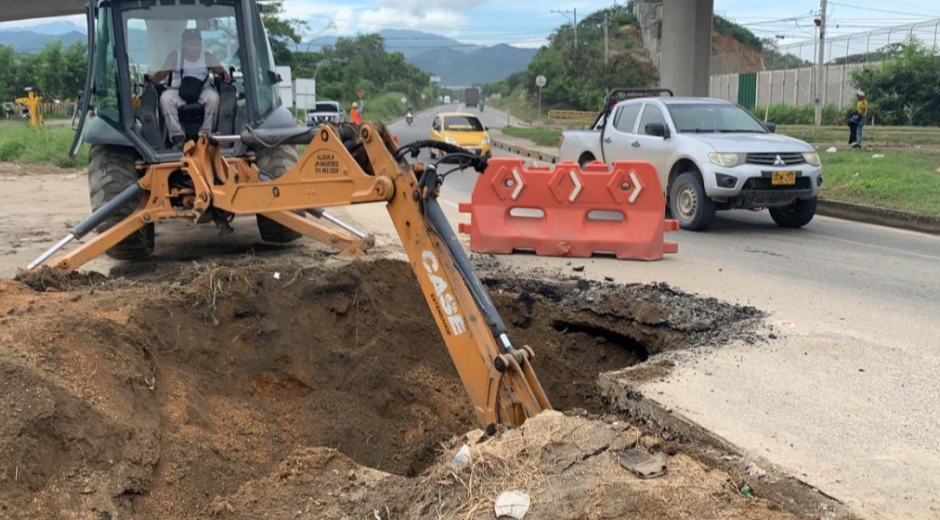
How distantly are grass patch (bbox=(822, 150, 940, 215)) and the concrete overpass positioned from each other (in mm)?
7809

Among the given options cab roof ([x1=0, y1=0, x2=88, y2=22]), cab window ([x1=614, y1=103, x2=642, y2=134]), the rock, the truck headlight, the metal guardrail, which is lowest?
the rock

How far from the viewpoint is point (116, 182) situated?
891cm

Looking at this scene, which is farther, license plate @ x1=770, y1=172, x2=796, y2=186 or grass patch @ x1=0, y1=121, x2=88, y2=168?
grass patch @ x1=0, y1=121, x2=88, y2=168

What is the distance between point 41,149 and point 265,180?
21.5m

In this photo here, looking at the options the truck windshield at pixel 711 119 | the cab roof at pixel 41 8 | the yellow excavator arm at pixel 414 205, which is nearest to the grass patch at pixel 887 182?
the truck windshield at pixel 711 119

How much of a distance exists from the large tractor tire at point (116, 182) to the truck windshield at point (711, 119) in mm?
7730

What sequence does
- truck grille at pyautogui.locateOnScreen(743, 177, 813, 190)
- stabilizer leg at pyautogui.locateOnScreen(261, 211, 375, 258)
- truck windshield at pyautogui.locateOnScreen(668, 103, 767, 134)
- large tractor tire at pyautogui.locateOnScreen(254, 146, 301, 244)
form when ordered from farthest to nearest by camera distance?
truck windshield at pyautogui.locateOnScreen(668, 103, 767, 134), truck grille at pyautogui.locateOnScreen(743, 177, 813, 190), large tractor tire at pyautogui.locateOnScreen(254, 146, 301, 244), stabilizer leg at pyautogui.locateOnScreen(261, 211, 375, 258)

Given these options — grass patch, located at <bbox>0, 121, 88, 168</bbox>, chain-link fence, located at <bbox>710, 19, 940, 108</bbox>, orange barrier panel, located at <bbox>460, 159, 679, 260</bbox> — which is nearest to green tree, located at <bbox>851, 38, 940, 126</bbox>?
chain-link fence, located at <bbox>710, 19, 940, 108</bbox>

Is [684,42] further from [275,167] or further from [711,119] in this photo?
[275,167]

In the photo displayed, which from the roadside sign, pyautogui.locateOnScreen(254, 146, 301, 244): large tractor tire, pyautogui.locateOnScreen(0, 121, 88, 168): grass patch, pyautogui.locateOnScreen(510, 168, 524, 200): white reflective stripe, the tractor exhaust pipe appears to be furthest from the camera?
the roadside sign

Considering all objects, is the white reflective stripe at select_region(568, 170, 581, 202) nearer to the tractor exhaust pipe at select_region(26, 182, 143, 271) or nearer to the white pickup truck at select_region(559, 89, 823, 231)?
the white pickup truck at select_region(559, 89, 823, 231)

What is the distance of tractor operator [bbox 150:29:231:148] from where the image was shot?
29.3 ft

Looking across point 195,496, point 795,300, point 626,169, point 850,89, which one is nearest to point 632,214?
point 626,169

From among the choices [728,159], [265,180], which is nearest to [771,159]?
[728,159]
